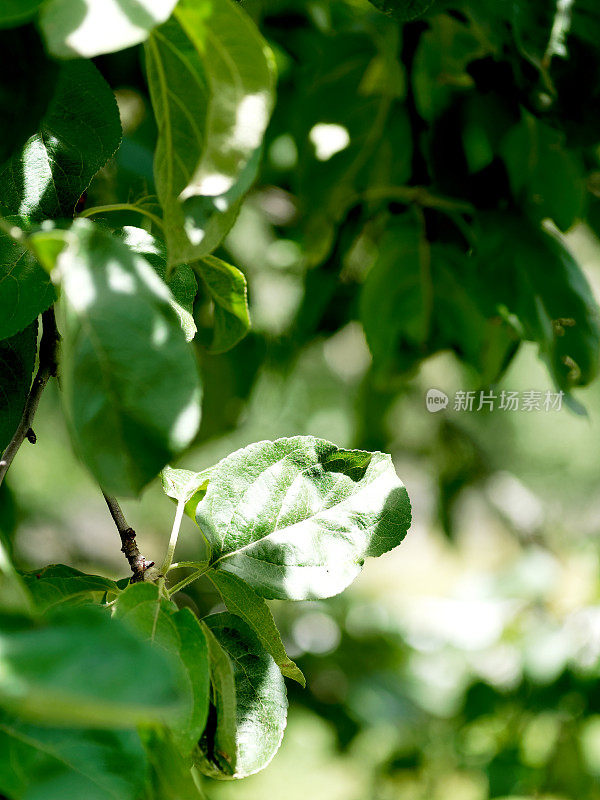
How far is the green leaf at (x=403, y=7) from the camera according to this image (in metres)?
0.31

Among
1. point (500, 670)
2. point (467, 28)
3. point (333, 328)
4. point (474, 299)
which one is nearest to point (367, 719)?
point (500, 670)

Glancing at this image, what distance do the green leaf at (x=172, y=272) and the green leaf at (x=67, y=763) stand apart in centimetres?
12

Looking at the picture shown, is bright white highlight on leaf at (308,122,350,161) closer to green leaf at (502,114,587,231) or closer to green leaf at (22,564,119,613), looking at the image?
green leaf at (502,114,587,231)

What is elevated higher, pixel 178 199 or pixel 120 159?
pixel 178 199

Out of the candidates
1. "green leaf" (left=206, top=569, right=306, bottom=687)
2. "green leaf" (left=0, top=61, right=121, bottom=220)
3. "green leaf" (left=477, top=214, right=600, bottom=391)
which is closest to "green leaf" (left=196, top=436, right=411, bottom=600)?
"green leaf" (left=206, top=569, right=306, bottom=687)

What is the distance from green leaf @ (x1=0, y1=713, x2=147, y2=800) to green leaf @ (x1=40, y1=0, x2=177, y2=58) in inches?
5.9

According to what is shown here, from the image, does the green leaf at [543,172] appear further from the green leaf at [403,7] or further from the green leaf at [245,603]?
the green leaf at [245,603]

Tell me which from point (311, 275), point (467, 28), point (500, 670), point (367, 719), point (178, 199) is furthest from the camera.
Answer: point (367, 719)

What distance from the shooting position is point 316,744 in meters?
1.41

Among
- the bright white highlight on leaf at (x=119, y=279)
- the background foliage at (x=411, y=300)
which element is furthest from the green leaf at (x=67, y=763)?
the bright white highlight on leaf at (x=119, y=279)

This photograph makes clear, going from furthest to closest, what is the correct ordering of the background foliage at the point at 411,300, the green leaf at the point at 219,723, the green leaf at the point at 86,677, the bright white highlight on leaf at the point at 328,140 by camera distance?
the bright white highlight on leaf at the point at 328,140
the background foliage at the point at 411,300
the green leaf at the point at 219,723
the green leaf at the point at 86,677

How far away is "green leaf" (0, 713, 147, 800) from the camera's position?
174 mm

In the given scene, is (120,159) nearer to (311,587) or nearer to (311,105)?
(311,105)

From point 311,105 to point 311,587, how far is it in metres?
0.47
